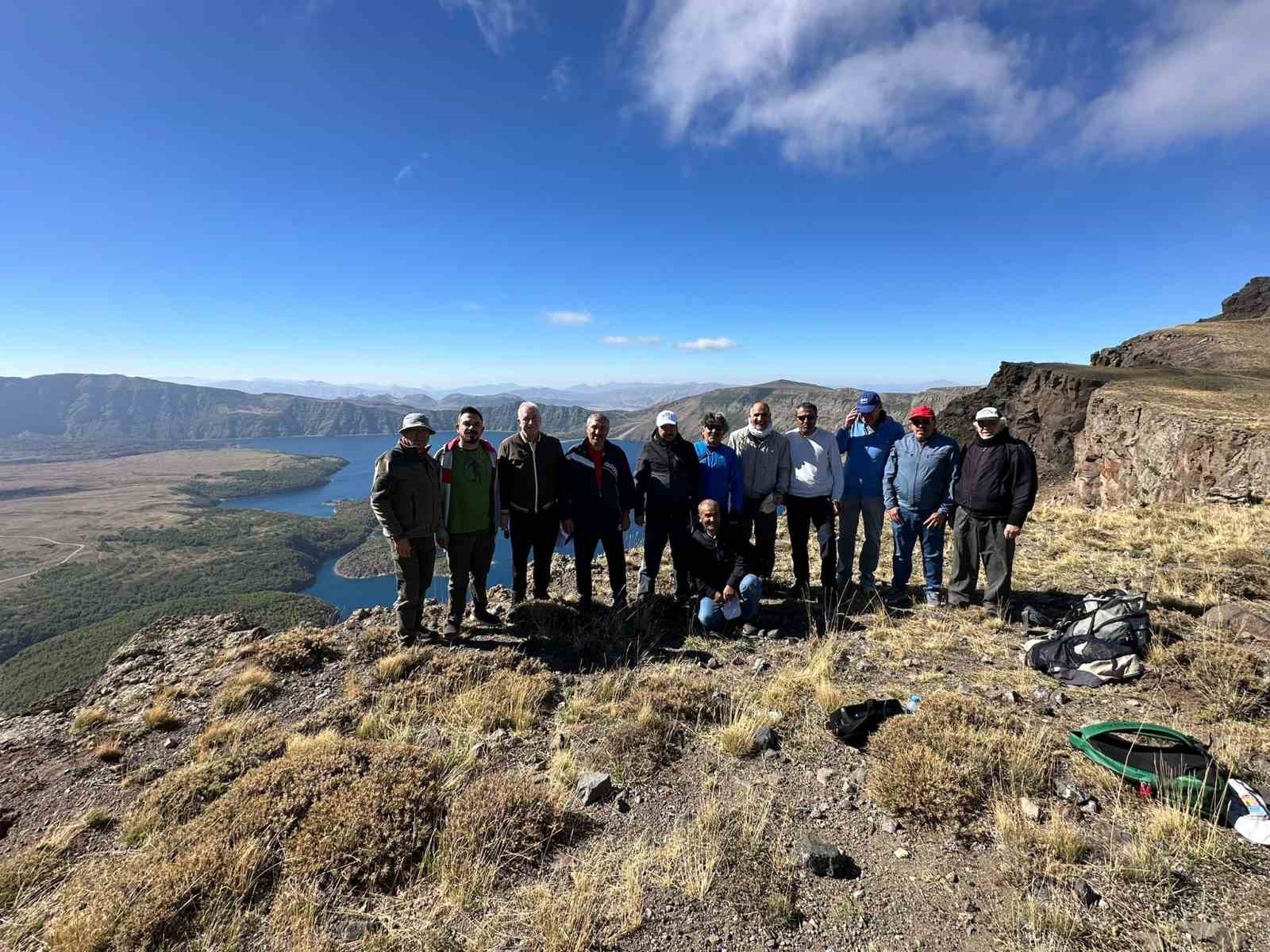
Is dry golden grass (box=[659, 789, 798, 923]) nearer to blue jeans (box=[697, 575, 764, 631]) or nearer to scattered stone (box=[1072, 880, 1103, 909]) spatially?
scattered stone (box=[1072, 880, 1103, 909])

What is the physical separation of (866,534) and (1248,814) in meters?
4.29

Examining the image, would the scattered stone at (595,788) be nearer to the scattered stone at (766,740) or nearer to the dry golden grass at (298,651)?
the scattered stone at (766,740)

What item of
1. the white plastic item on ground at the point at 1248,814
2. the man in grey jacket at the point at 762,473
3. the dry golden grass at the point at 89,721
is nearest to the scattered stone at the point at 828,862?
the white plastic item on ground at the point at 1248,814

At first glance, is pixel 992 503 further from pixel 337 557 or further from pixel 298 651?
pixel 337 557

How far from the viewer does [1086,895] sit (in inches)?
104

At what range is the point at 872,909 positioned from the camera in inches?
107

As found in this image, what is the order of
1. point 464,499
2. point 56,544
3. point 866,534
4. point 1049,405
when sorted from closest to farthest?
point 464,499
point 866,534
point 1049,405
point 56,544

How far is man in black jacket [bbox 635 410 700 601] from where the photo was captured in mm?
6410

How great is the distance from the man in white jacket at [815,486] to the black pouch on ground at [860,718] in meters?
2.36

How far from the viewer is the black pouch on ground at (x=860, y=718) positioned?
4.13 meters

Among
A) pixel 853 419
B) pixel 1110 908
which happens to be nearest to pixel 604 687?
pixel 1110 908

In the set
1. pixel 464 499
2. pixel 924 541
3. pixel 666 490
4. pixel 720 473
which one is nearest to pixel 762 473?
pixel 720 473

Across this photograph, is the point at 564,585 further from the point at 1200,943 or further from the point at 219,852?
the point at 1200,943

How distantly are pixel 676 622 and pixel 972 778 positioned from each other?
12.1 feet
